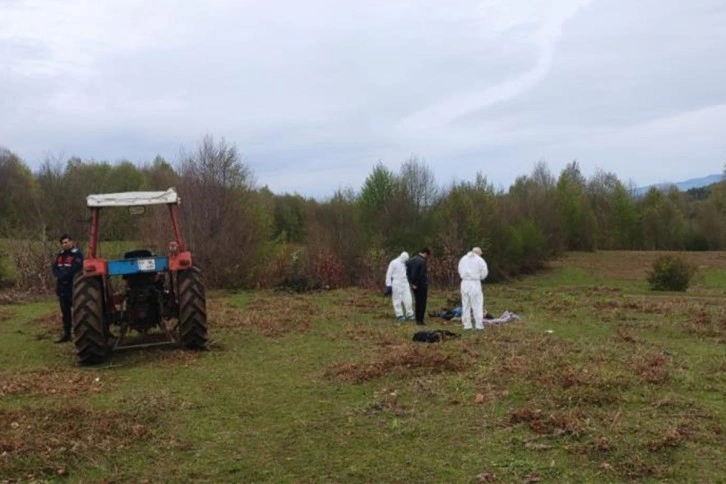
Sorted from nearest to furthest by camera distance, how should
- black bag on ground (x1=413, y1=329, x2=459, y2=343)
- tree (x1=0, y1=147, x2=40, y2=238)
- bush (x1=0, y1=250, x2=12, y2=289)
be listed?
black bag on ground (x1=413, y1=329, x2=459, y2=343), bush (x1=0, y1=250, x2=12, y2=289), tree (x1=0, y1=147, x2=40, y2=238)

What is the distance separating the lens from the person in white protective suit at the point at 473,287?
1378 centimetres

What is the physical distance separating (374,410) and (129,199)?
5.79m

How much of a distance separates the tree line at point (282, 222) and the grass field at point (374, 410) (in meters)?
12.7

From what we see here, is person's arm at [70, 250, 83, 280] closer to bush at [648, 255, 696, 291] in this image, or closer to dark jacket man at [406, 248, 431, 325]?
dark jacket man at [406, 248, 431, 325]

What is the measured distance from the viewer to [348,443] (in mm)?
6207

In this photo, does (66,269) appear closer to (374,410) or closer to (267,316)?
(267,316)

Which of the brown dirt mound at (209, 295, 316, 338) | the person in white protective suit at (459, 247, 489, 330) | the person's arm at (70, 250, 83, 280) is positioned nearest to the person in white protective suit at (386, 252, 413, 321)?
the person in white protective suit at (459, 247, 489, 330)

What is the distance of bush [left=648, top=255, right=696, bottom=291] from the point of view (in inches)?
1154

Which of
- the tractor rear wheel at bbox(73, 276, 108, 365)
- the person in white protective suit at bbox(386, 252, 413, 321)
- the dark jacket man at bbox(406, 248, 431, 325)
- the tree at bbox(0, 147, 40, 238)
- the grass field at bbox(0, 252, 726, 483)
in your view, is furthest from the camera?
the tree at bbox(0, 147, 40, 238)

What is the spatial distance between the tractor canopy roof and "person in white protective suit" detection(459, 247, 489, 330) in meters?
5.90

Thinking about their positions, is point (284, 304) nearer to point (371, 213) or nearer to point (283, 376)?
point (283, 376)

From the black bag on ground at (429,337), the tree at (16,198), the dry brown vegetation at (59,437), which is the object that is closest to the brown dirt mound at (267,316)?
the black bag on ground at (429,337)

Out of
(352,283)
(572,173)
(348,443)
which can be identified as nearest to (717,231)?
(572,173)

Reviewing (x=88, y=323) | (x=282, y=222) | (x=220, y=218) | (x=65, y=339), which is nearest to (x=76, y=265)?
(x=65, y=339)
